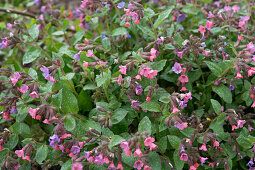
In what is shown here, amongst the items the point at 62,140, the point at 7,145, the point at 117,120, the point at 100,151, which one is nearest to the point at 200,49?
the point at 117,120

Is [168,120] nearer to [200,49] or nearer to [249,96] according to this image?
[200,49]

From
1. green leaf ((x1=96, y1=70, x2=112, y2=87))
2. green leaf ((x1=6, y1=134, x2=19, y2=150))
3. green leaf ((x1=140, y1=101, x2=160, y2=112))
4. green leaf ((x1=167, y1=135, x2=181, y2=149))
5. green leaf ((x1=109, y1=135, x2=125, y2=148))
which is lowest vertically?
green leaf ((x1=6, y1=134, x2=19, y2=150))

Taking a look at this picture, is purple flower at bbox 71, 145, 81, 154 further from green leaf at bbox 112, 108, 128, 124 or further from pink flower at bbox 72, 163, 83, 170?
green leaf at bbox 112, 108, 128, 124

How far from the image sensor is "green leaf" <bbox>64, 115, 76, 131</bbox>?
234 cm

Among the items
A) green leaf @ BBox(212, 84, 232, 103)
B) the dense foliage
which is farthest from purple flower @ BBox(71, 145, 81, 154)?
green leaf @ BBox(212, 84, 232, 103)

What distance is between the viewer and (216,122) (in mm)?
2533

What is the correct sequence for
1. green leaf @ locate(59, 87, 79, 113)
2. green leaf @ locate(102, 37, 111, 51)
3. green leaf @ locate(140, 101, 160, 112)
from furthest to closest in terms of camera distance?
green leaf @ locate(102, 37, 111, 51)
green leaf @ locate(59, 87, 79, 113)
green leaf @ locate(140, 101, 160, 112)

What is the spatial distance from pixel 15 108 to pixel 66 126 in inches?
23.5

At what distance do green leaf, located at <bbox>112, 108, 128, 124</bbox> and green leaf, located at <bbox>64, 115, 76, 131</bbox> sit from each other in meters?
0.34

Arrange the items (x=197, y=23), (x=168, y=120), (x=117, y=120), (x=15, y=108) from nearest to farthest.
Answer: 1. (x=168, y=120)
2. (x=117, y=120)
3. (x=15, y=108)
4. (x=197, y=23)

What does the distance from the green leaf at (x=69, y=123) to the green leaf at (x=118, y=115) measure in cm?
34

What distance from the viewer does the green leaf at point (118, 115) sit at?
8.05 feet

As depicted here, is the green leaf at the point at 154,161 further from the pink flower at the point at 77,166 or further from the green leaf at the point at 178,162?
the pink flower at the point at 77,166

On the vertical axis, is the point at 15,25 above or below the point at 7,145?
above
